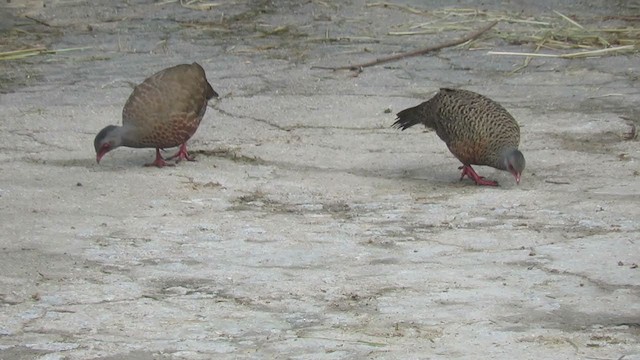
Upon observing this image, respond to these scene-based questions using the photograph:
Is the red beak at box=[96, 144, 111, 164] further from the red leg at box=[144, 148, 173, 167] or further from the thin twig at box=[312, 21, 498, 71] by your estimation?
the thin twig at box=[312, 21, 498, 71]

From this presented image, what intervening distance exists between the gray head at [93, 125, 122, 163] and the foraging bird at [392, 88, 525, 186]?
171 centimetres

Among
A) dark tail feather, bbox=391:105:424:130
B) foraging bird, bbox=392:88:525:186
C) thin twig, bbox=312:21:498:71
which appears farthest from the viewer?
thin twig, bbox=312:21:498:71

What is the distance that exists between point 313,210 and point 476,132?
108 centimetres

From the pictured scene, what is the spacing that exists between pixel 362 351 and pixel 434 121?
120 inches

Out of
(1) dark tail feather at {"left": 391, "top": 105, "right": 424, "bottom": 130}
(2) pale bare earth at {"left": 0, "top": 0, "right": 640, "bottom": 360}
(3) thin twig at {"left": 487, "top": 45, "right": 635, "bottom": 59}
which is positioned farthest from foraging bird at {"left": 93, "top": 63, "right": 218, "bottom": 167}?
(3) thin twig at {"left": 487, "top": 45, "right": 635, "bottom": 59}

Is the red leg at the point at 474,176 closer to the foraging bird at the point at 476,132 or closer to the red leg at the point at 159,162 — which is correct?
the foraging bird at the point at 476,132

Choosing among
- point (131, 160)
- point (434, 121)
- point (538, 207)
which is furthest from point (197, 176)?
point (538, 207)

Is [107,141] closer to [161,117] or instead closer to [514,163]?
[161,117]

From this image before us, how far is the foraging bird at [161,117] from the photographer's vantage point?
696cm

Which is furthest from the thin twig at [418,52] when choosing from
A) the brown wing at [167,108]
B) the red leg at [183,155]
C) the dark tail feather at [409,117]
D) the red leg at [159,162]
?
the red leg at [159,162]

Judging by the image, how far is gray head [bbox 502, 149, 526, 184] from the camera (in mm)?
6453

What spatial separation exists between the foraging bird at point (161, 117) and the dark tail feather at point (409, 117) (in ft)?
3.72

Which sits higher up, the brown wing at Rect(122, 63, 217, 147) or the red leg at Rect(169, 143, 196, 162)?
the brown wing at Rect(122, 63, 217, 147)

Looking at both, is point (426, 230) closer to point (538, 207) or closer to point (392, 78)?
point (538, 207)
